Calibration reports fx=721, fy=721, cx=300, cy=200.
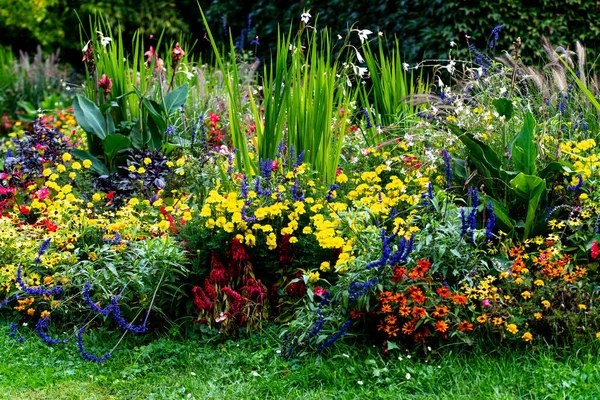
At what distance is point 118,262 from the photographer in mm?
3859

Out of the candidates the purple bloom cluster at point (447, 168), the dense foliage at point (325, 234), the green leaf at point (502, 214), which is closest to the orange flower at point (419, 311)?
the dense foliage at point (325, 234)

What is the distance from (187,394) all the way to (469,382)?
1.24m

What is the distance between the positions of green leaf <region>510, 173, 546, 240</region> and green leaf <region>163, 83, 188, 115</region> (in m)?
2.75

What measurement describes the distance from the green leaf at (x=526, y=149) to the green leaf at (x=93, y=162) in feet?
9.65

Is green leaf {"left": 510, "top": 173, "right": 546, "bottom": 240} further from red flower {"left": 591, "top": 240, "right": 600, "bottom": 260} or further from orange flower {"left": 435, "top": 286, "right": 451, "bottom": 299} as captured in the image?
orange flower {"left": 435, "top": 286, "right": 451, "bottom": 299}

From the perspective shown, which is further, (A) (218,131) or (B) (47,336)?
(A) (218,131)

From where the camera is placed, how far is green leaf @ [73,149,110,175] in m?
5.26

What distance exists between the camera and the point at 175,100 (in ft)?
18.2

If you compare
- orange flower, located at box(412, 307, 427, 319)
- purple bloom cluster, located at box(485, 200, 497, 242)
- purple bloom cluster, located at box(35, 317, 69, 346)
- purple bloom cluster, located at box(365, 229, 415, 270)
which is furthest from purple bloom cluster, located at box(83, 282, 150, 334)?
purple bloom cluster, located at box(485, 200, 497, 242)

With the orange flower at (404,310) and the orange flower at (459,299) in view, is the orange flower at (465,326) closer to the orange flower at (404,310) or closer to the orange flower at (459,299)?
the orange flower at (459,299)

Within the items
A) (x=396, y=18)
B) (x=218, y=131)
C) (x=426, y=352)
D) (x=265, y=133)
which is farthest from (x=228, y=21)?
(x=426, y=352)

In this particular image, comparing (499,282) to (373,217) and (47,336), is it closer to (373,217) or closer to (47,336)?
(373,217)

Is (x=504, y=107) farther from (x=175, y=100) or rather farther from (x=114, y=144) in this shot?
(x=114, y=144)

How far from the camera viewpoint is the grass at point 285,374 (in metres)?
3.07
